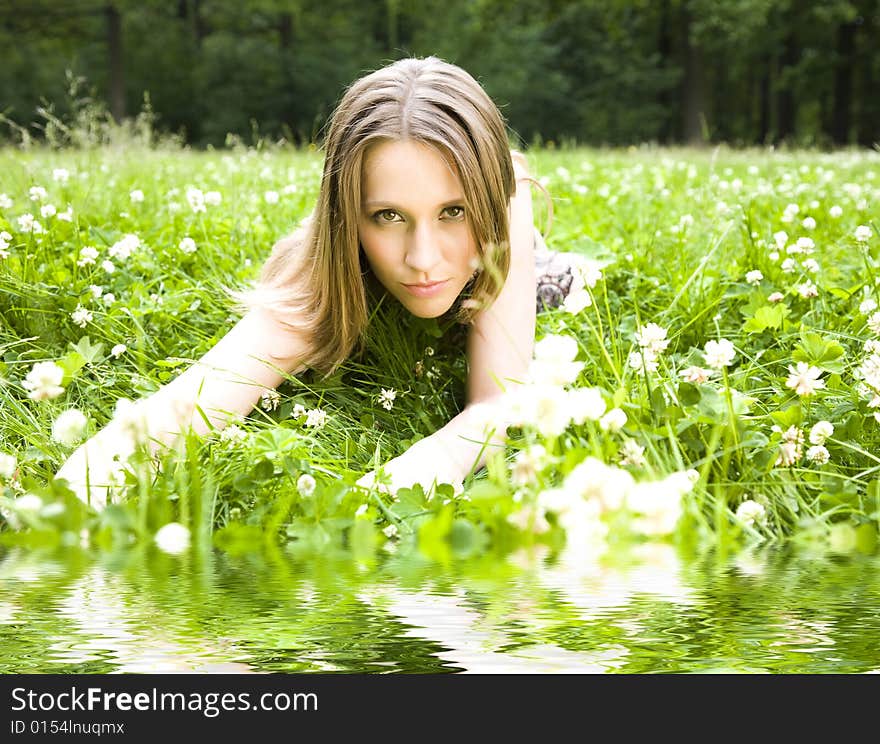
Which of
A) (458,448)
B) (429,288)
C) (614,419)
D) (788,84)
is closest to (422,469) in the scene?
(458,448)

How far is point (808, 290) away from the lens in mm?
2451

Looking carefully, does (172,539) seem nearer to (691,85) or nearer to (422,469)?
(422,469)

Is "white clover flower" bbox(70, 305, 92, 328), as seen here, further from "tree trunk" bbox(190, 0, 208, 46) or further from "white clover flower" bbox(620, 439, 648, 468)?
"tree trunk" bbox(190, 0, 208, 46)

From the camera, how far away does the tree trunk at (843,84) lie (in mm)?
21016

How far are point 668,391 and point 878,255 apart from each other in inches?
75.3

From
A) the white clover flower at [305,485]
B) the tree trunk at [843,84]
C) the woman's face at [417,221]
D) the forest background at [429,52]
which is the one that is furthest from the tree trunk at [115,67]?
the white clover flower at [305,485]

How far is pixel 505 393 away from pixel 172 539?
2.28 feet

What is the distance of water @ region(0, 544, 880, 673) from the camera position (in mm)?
798

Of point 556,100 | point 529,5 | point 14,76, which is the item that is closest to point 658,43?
point 556,100

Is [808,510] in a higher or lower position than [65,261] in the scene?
lower

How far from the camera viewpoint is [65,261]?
301 cm

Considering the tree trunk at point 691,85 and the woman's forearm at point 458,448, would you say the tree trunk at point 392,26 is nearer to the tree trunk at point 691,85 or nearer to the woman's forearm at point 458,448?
the tree trunk at point 691,85

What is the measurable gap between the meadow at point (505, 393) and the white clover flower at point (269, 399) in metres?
0.01

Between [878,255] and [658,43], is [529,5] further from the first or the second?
[878,255]
